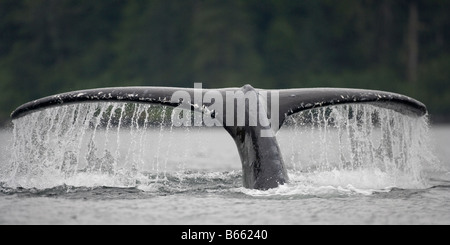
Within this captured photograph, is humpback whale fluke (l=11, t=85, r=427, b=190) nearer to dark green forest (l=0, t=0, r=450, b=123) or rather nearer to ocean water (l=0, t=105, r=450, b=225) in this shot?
ocean water (l=0, t=105, r=450, b=225)

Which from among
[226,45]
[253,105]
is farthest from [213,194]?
[226,45]

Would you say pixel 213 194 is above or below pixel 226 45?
below

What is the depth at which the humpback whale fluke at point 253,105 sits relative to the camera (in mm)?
9805

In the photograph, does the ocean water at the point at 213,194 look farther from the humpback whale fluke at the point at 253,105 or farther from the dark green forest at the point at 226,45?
the dark green forest at the point at 226,45

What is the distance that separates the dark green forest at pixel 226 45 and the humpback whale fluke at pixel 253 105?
4012 centimetres

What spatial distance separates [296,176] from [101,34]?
4942cm

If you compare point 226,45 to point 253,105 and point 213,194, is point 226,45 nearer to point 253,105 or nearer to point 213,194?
point 213,194

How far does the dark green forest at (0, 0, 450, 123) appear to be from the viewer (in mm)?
52906

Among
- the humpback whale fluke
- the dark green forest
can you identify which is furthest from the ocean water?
the dark green forest

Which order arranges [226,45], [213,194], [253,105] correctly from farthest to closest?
1. [226,45]
2. [213,194]
3. [253,105]

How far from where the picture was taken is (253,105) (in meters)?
10.2

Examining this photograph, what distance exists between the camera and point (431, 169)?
1513cm

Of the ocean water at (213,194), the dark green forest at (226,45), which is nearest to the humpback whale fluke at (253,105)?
the ocean water at (213,194)

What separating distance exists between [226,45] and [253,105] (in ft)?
143
